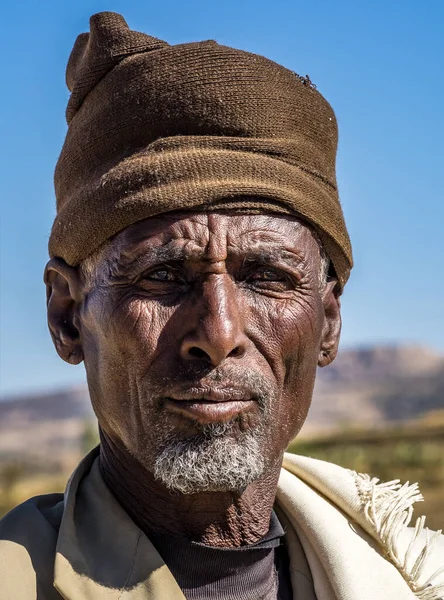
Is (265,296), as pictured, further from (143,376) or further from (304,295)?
(143,376)

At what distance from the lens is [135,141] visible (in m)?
3.47

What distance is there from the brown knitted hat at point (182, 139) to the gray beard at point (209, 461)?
2.62ft

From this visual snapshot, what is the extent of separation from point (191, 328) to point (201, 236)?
0.34 m

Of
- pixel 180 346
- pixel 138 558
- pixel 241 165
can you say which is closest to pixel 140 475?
pixel 138 558

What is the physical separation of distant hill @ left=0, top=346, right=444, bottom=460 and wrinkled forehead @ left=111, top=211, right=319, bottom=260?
47.7m

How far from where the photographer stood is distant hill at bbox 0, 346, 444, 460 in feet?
191

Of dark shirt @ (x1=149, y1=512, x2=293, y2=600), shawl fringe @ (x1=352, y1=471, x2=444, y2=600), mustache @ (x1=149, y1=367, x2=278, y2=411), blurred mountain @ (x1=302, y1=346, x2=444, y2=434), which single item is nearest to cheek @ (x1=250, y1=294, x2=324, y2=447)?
mustache @ (x1=149, y1=367, x2=278, y2=411)

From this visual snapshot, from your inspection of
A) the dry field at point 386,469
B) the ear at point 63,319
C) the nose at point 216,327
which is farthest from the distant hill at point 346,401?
the nose at point 216,327

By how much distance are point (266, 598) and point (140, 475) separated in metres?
0.63

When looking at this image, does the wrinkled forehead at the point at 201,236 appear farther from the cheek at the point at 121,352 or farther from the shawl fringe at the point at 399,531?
the shawl fringe at the point at 399,531

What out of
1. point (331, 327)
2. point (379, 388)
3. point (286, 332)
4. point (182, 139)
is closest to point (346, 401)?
point (379, 388)

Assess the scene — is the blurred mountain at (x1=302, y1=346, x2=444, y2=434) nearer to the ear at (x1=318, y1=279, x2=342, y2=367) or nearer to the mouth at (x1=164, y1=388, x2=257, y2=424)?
the ear at (x1=318, y1=279, x2=342, y2=367)

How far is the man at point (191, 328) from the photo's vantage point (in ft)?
10.5

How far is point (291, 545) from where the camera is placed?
3777 millimetres
